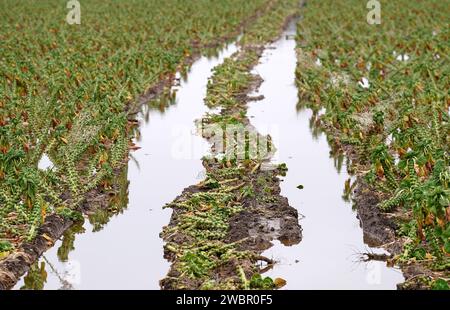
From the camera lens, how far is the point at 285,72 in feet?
52.7

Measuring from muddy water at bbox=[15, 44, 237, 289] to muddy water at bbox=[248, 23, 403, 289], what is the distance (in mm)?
1260

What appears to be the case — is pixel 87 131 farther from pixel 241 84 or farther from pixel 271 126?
pixel 241 84

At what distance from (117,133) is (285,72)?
7.10 metres

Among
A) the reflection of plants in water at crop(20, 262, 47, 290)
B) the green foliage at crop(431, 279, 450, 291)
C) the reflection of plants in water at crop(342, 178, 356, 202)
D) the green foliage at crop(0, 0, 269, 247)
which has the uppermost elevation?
the green foliage at crop(0, 0, 269, 247)

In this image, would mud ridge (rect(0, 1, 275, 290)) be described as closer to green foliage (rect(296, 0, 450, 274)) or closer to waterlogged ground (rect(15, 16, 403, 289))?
waterlogged ground (rect(15, 16, 403, 289))

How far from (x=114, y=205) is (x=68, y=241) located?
3.52 ft

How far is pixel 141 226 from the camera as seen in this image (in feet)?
24.9

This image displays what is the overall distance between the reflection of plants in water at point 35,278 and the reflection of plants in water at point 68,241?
29 cm

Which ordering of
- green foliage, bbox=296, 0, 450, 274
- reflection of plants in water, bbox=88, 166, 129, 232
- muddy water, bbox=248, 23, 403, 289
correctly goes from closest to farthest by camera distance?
muddy water, bbox=248, 23, 403, 289 → green foliage, bbox=296, 0, 450, 274 → reflection of plants in water, bbox=88, 166, 129, 232

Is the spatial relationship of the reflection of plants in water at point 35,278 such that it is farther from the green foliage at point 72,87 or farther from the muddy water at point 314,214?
the muddy water at point 314,214

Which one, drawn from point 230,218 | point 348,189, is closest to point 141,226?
point 230,218

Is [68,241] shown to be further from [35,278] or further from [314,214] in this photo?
[314,214]

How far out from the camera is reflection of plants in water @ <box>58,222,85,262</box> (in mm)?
6838

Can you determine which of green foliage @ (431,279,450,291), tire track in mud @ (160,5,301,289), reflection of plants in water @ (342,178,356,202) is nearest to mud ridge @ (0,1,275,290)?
tire track in mud @ (160,5,301,289)
